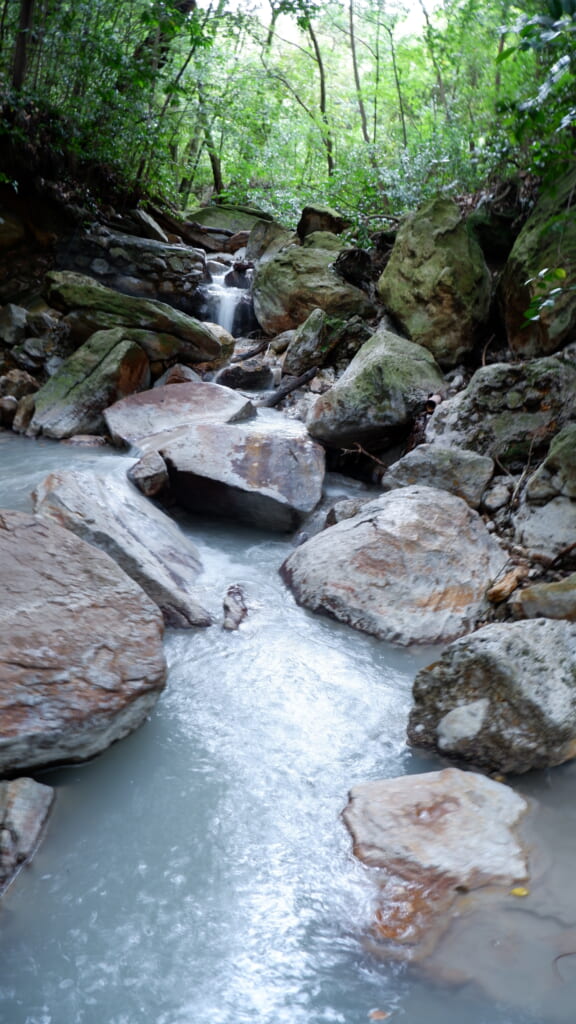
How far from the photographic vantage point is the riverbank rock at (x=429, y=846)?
175 cm

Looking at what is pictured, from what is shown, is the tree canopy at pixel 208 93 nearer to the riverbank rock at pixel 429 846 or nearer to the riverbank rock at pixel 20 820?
the riverbank rock at pixel 429 846

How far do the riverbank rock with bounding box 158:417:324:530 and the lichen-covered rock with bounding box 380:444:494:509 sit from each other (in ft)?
2.28

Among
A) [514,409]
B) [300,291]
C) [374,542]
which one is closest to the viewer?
[374,542]

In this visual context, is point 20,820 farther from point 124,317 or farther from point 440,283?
point 124,317

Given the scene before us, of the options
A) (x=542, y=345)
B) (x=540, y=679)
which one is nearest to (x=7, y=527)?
(x=540, y=679)

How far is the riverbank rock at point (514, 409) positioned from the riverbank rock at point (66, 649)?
9.53ft

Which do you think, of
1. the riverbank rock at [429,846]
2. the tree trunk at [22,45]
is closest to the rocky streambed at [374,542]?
the riverbank rock at [429,846]

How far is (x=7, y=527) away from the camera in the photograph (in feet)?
9.12

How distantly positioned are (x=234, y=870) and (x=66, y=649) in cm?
98

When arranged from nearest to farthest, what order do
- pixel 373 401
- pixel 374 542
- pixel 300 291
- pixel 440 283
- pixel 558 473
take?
pixel 374 542 < pixel 558 473 < pixel 373 401 < pixel 440 283 < pixel 300 291

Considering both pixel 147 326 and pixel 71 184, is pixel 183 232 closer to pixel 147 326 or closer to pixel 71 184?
pixel 71 184

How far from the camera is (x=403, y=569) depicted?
357cm

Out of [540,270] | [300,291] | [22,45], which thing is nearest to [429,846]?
[540,270]

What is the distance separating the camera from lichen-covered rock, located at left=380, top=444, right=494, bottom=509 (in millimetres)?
4316
